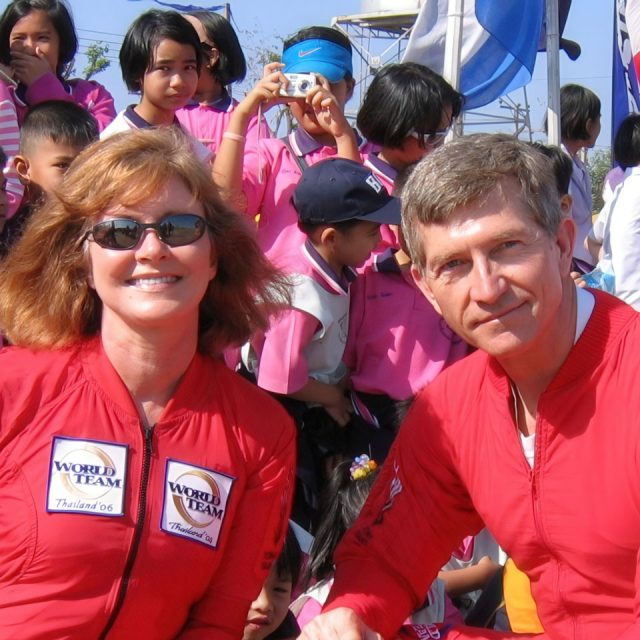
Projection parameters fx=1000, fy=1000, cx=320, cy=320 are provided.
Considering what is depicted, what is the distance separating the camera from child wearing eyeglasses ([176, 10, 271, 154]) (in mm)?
4684

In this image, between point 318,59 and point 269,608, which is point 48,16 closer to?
point 318,59

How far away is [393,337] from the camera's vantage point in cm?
394

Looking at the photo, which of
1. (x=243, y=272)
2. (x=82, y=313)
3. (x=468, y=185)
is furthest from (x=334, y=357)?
(x=468, y=185)

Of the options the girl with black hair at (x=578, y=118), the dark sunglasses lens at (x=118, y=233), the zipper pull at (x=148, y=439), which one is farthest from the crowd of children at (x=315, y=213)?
the girl with black hair at (x=578, y=118)

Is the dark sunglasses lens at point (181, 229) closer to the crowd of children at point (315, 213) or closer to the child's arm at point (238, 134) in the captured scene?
the crowd of children at point (315, 213)

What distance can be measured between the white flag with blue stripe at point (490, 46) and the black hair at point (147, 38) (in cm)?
167

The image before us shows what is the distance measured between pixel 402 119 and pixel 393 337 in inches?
37.5

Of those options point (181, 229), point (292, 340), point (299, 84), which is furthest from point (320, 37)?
point (181, 229)

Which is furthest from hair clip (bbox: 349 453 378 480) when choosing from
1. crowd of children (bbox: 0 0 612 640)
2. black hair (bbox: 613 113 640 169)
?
black hair (bbox: 613 113 640 169)

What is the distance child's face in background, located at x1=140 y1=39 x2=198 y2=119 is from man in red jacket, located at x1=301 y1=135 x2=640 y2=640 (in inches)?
85.9

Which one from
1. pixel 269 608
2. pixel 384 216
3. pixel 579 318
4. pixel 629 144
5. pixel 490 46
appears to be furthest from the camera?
pixel 490 46

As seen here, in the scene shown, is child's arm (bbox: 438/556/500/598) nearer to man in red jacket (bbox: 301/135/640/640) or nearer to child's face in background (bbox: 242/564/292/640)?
child's face in background (bbox: 242/564/292/640)

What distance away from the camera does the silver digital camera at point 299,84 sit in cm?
408

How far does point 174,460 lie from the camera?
8.23 ft
